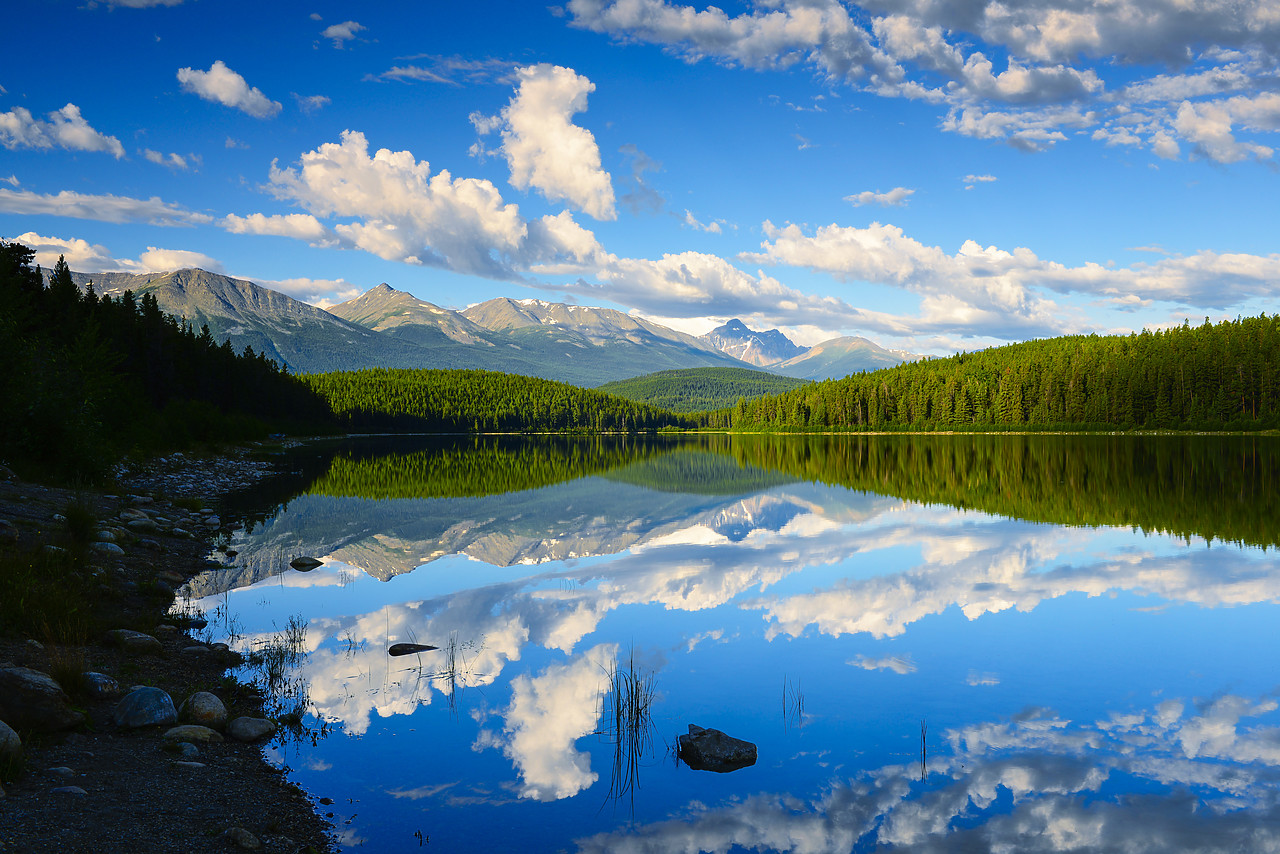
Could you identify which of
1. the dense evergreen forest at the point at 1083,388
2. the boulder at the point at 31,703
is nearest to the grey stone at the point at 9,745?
the boulder at the point at 31,703

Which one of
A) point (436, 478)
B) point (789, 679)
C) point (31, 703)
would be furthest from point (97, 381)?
point (789, 679)

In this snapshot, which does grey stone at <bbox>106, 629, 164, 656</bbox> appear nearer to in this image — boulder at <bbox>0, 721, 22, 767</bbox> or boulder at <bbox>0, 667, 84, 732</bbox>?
boulder at <bbox>0, 667, 84, 732</bbox>

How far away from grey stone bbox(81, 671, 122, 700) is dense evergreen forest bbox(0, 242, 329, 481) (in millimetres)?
23296

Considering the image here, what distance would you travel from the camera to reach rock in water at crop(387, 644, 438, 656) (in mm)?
12883

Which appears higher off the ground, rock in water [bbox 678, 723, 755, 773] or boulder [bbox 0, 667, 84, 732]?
boulder [bbox 0, 667, 84, 732]

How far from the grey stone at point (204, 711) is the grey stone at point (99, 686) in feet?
3.26

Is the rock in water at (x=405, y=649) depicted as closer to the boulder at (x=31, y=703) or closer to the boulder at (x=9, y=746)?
the boulder at (x=31, y=703)

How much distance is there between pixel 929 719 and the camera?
10.0 m

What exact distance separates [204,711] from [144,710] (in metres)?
0.70

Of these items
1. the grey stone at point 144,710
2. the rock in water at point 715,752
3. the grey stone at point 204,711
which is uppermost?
the grey stone at point 144,710

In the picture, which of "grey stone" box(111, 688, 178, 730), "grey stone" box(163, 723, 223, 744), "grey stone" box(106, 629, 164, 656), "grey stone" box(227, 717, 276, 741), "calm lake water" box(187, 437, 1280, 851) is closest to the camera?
"calm lake water" box(187, 437, 1280, 851)

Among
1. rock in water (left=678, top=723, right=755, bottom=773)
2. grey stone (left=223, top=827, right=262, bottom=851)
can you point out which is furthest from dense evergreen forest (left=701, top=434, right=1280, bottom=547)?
grey stone (left=223, top=827, right=262, bottom=851)

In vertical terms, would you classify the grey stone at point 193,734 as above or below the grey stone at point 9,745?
below

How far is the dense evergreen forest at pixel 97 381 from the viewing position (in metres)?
28.1
